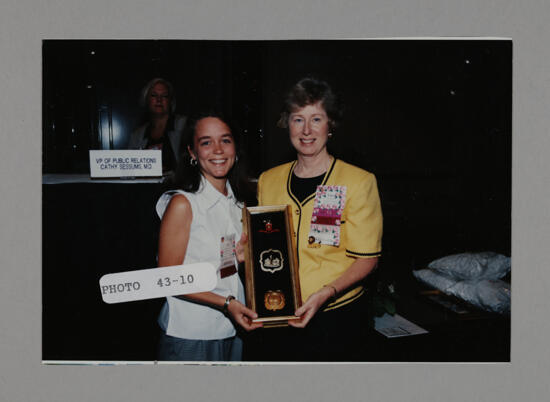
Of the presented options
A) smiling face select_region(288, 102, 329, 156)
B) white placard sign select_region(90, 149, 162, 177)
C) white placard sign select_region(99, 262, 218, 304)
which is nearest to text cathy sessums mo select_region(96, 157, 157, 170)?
white placard sign select_region(90, 149, 162, 177)

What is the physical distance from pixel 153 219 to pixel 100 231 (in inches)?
8.2

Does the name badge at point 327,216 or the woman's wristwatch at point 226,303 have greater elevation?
the name badge at point 327,216

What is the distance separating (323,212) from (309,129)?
302mm

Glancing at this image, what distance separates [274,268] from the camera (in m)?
1.60

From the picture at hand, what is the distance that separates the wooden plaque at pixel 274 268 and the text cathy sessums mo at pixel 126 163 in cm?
45

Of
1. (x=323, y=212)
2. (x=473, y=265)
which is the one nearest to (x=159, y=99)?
(x=323, y=212)

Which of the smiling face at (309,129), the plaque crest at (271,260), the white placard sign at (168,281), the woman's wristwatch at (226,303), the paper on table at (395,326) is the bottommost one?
the paper on table at (395,326)

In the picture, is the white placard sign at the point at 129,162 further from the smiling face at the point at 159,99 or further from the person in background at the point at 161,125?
the smiling face at the point at 159,99

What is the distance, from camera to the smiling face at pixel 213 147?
5.28ft

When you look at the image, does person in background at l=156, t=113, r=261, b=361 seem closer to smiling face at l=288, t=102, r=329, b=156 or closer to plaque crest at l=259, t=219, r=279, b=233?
plaque crest at l=259, t=219, r=279, b=233

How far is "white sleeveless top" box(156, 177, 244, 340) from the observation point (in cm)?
162

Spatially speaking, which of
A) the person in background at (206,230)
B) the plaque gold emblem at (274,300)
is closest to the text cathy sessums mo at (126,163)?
the person in background at (206,230)

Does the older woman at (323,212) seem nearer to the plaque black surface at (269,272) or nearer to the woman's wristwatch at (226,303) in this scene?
the plaque black surface at (269,272)

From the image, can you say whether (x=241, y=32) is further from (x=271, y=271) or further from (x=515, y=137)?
(x=515, y=137)
